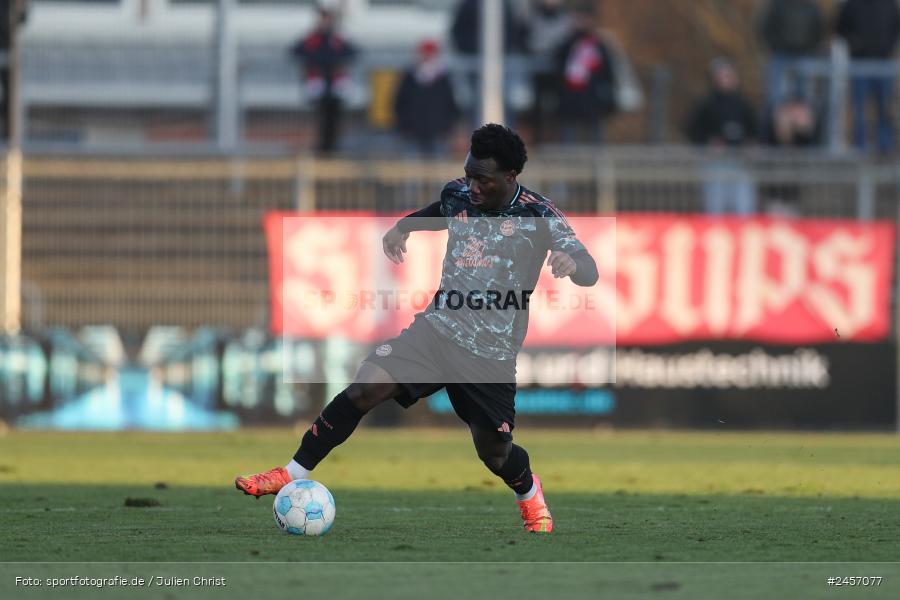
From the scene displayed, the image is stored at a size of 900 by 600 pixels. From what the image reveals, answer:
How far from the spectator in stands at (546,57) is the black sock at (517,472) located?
1271 centimetres

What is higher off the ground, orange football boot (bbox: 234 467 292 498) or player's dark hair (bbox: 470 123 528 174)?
player's dark hair (bbox: 470 123 528 174)

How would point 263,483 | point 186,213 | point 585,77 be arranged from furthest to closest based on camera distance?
point 585,77
point 186,213
point 263,483

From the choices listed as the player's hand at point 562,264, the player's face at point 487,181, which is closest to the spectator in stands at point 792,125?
the player's face at point 487,181

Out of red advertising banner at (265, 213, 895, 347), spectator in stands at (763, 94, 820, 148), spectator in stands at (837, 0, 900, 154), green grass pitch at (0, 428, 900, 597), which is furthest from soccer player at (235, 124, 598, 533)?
spectator in stands at (837, 0, 900, 154)

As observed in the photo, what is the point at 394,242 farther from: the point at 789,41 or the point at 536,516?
the point at 789,41

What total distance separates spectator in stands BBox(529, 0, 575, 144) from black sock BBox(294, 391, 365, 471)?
42.2ft

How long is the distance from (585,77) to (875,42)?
11.7 feet

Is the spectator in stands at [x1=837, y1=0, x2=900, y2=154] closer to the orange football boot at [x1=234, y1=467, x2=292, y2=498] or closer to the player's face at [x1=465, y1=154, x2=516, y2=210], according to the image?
the player's face at [x1=465, y1=154, x2=516, y2=210]

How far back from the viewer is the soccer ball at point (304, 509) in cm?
877

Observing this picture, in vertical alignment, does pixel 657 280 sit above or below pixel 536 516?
above

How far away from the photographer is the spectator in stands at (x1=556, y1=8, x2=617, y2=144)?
21.2 meters

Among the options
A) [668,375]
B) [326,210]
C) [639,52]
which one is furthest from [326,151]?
[639,52]

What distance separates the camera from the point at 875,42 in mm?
21797

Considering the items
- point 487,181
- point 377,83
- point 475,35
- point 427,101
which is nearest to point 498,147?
point 487,181
